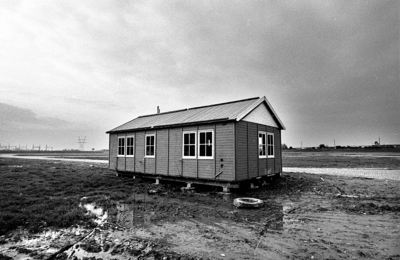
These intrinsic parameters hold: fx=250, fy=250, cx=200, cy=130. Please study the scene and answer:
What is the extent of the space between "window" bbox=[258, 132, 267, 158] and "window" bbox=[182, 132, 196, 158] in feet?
12.7

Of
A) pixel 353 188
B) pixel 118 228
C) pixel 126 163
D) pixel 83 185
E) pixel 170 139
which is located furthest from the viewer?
pixel 126 163

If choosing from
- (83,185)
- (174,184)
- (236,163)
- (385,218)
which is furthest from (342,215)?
(83,185)

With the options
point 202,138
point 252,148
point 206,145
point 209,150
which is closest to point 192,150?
point 202,138

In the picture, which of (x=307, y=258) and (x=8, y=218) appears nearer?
(x=307, y=258)

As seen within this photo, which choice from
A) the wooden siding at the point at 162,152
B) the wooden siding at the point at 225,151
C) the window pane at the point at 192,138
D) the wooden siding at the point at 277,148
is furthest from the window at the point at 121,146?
the wooden siding at the point at 277,148

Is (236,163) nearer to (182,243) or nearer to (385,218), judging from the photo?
(385,218)

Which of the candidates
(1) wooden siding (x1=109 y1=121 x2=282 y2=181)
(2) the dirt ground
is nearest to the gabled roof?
(1) wooden siding (x1=109 y1=121 x2=282 y2=181)

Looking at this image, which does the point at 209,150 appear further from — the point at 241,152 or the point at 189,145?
the point at 241,152

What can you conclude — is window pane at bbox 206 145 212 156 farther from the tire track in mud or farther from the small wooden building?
the tire track in mud

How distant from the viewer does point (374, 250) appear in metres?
5.21

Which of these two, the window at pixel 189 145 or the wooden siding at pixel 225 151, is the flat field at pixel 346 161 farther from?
the wooden siding at pixel 225 151

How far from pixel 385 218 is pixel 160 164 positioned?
11492 mm

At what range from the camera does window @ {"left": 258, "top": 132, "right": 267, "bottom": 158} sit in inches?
578

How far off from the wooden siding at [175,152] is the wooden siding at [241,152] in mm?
3710
